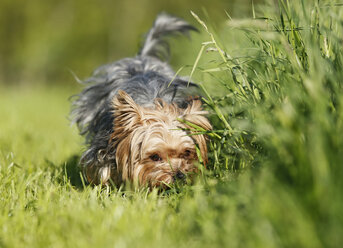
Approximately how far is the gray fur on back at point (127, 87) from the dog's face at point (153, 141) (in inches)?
7.5

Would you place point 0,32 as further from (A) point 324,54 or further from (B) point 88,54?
(A) point 324,54

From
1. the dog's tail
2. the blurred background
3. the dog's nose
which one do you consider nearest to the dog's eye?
the dog's nose

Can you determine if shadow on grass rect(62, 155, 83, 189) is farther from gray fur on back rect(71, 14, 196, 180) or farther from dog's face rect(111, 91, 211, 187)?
dog's face rect(111, 91, 211, 187)

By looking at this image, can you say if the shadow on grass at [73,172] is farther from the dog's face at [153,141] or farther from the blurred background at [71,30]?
the blurred background at [71,30]

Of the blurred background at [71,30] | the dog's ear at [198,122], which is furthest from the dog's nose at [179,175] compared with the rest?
the blurred background at [71,30]

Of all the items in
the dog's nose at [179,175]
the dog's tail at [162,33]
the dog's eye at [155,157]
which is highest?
the dog's tail at [162,33]

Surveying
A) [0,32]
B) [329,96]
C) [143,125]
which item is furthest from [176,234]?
[0,32]

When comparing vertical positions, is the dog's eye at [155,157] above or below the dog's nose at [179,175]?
above

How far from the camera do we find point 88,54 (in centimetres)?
2123

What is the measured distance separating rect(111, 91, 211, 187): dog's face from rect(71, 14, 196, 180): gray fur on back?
0.19 meters

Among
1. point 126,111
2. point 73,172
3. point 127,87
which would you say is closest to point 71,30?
point 73,172

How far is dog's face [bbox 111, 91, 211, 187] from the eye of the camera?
3215 millimetres

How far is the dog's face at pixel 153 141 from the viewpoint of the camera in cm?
321

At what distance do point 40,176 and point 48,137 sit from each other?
2.54 metres
